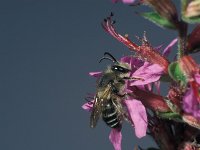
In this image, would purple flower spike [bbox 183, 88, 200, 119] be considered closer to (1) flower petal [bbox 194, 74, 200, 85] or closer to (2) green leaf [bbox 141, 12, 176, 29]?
(1) flower petal [bbox 194, 74, 200, 85]

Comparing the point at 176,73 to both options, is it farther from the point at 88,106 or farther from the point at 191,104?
the point at 88,106

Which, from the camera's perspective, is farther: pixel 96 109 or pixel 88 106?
pixel 88 106

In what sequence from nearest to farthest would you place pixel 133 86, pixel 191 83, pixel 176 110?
pixel 191 83 < pixel 176 110 < pixel 133 86

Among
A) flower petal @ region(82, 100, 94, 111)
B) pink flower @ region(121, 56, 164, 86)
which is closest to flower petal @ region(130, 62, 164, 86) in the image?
pink flower @ region(121, 56, 164, 86)

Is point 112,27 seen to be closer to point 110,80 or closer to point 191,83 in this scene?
point 110,80

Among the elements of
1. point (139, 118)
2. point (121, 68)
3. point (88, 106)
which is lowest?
point (139, 118)

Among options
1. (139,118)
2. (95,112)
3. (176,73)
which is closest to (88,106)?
(95,112)

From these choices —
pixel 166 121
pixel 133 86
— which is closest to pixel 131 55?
pixel 133 86
